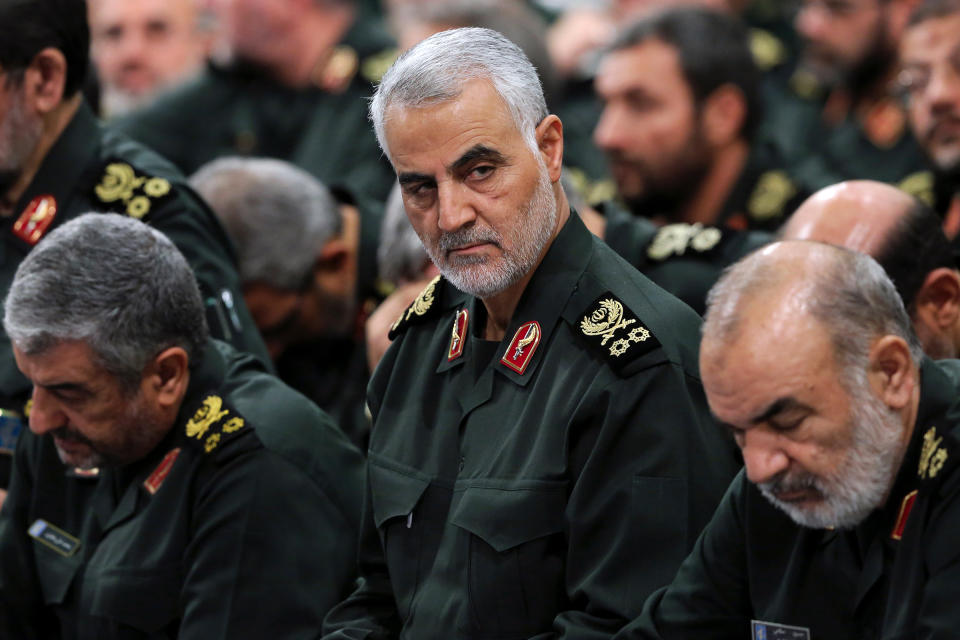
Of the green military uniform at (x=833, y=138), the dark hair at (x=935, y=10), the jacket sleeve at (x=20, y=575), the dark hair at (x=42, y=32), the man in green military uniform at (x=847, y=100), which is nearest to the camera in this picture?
the jacket sleeve at (x=20, y=575)

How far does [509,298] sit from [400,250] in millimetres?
1192

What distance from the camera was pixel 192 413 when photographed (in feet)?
11.0

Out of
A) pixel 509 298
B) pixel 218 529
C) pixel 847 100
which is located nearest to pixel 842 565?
pixel 509 298

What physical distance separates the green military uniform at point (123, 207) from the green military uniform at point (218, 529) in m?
0.41

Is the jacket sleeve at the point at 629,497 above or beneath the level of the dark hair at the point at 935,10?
above

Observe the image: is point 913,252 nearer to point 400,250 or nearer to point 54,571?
point 400,250

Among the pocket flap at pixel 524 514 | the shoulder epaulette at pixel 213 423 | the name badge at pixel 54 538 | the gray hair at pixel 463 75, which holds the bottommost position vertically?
the name badge at pixel 54 538

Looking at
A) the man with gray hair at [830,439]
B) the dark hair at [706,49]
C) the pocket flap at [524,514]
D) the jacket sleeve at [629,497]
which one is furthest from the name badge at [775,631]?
the dark hair at [706,49]

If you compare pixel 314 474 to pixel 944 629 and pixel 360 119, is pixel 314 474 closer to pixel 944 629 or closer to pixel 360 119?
pixel 944 629

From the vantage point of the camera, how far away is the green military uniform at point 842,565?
7.72 feet

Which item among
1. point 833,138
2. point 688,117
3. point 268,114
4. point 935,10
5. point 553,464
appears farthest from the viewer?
point 833,138

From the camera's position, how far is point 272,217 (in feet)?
14.9

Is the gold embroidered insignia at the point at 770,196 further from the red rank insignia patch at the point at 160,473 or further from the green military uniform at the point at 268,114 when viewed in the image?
the red rank insignia patch at the point at 160,473

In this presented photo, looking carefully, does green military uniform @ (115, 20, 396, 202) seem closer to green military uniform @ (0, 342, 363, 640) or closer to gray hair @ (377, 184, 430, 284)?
gray hair @ (377, 184, 430, 284)
